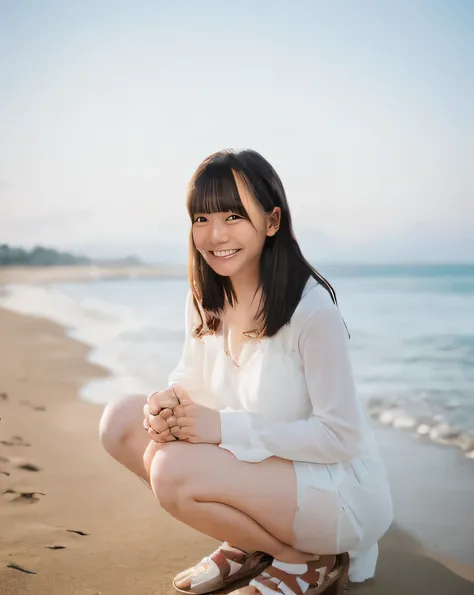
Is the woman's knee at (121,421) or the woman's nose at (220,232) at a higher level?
the woman's nose at (220,232)

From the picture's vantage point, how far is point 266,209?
173 cm

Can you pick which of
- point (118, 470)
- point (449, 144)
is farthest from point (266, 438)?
point (449, 144)

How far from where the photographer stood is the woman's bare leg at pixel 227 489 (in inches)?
63.7

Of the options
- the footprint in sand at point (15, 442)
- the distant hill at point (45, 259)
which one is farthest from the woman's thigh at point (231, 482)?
the distant hill at point (45, 259)

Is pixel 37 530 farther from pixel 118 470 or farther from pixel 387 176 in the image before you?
pixel 387 176

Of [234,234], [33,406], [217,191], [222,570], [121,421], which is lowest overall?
[33,406]

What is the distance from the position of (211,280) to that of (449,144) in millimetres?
14893

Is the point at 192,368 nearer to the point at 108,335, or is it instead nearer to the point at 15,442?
the point at 15,442

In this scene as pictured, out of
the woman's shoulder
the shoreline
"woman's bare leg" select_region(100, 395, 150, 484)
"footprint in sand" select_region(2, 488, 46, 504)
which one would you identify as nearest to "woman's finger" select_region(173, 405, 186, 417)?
"woman's bare leg" select_region(100, 395, 150, 484)

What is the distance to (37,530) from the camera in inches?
84.5

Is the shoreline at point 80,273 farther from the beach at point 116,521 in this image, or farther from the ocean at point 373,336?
the beach at point 116,521

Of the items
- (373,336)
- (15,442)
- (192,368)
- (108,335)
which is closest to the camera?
(192,368)

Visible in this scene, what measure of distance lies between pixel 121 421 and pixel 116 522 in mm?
543

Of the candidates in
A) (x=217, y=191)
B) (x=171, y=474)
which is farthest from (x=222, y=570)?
(x=217, y=191)
